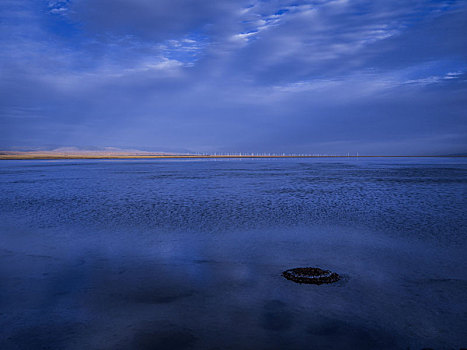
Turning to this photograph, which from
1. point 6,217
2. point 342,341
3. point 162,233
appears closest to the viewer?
point 342,341

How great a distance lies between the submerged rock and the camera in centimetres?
846

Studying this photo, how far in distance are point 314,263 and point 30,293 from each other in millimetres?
7868

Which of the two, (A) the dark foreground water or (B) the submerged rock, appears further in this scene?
(B) the submerged rock

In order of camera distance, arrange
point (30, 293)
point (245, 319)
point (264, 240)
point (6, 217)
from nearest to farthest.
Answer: point (245, 319), point (30, 293), point (264, 240), point (6, 217)

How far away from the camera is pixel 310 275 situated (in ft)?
28.7

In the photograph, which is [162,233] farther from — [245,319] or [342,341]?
[342,341]

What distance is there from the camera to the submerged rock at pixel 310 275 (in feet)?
27.8

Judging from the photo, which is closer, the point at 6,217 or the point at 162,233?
the point at 162,233

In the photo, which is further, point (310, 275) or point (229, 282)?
point (310, 275)

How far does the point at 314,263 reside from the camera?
33.1ft

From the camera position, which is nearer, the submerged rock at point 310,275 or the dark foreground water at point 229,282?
the dark foreground water at point 229,282

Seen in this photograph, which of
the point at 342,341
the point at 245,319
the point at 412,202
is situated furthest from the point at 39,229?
the point at 412,202

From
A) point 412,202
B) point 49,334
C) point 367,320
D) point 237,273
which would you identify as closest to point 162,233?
point 237,273

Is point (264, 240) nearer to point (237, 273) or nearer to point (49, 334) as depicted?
point (237, 273)
